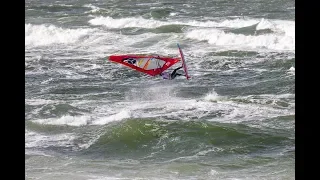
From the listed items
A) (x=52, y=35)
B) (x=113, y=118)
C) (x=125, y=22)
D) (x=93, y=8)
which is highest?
(x=93, y=8)

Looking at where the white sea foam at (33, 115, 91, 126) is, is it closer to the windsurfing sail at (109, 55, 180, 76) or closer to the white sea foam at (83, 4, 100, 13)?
the windsurfing sail at (109, 55, 180, 76)

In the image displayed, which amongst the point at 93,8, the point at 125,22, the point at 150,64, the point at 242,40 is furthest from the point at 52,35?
the point at 150,64

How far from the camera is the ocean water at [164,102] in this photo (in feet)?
38.4

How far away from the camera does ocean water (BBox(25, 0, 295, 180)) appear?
460 inches

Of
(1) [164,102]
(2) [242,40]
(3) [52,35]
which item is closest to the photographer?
(1) [164,102]

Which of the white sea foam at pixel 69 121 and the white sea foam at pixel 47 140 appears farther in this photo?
the white sea foam at pixel 69 121

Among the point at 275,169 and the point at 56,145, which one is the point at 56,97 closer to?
the point at 56,145

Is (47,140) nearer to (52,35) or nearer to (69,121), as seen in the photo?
(69,121)

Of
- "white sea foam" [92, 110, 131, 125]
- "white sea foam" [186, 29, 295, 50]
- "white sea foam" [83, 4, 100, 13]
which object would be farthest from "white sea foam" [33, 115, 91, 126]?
"white sea foam" [83, 4, 100, 13]

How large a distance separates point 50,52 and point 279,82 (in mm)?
11656


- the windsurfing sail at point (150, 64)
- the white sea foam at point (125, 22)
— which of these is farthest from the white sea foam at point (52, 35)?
the windsurfing sail at point (150, 64)

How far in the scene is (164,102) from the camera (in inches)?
670

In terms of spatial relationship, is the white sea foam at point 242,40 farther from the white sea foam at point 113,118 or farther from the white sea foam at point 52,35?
the white sea foam at point 113,118
